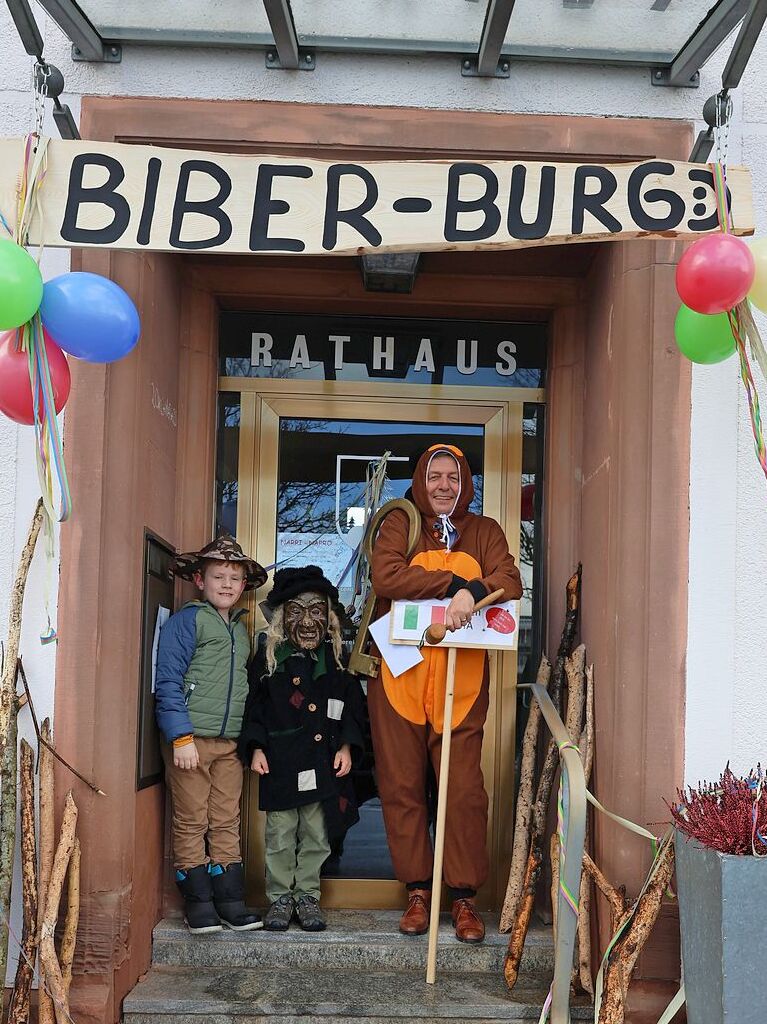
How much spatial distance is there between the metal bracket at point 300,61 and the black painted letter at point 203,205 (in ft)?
2.98

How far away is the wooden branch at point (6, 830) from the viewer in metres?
3.90

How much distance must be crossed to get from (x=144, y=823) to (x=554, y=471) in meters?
2.24

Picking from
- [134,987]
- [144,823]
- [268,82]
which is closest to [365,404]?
[268,82]

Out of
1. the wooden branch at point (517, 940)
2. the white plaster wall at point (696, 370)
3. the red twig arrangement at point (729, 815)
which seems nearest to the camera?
the red twig arrangement at point (729, 815)

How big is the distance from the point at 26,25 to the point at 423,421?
7.86 ft

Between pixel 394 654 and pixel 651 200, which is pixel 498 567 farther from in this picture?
pixel 651 200

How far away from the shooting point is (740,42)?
4.02 metres

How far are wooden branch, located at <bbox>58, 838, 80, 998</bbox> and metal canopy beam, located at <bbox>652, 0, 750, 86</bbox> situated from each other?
339 cm

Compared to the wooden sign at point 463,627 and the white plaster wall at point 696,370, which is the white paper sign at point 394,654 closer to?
the wooden sign at point 463,627

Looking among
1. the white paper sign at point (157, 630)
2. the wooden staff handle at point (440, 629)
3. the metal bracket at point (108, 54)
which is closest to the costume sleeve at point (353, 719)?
the wooden staff handle at point (440, 629)

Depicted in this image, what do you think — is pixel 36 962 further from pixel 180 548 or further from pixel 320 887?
pixel 180 548

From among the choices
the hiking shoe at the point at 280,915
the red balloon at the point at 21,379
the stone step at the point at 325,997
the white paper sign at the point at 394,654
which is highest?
the red balloon at the point at 21,379

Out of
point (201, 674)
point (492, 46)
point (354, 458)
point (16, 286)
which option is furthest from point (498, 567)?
point (16, 286)

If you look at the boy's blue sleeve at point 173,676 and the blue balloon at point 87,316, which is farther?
the boy's blue sleeve at point 173,676
